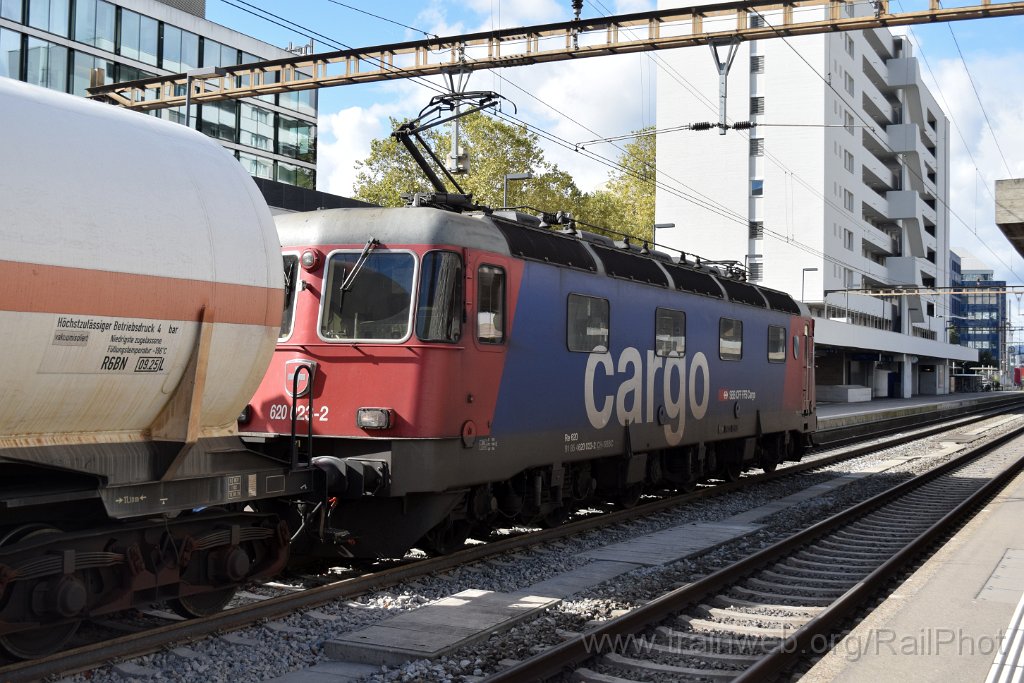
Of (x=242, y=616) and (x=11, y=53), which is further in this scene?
(x=11, y=53)

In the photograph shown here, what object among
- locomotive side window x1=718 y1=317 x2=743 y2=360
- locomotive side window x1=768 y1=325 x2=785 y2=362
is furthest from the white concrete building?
locomotive side window x1=718 y1=317 x2=743 y2=360

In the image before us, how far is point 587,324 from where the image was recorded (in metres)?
12.6

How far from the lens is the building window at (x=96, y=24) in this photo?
43719mm

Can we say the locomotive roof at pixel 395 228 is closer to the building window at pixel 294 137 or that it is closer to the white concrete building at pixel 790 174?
the white concrete building at pixel 790 174

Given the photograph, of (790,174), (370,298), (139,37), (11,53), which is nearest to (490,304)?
(370,298)

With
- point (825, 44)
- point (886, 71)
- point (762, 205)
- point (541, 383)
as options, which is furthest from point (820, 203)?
point (541, 383)

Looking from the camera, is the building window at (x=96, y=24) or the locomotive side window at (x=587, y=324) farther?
the building window at (x=96, y=24)

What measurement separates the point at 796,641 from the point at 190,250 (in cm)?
495

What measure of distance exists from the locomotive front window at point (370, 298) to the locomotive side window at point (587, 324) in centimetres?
264

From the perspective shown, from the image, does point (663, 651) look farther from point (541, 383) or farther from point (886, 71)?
point (886, 71)

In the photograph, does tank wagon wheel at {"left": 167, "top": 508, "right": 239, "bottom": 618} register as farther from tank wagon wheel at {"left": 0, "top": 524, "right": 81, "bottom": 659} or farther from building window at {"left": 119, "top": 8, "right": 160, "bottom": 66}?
building window at {"left": 119, "top": 8, "right": 160, "bottom": 66}

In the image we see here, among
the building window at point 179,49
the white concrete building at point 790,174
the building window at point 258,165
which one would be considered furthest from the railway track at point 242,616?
the building window at point 258,165

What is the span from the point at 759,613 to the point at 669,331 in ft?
21.3

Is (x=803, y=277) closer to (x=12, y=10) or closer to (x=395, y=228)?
(x=12, y=10)
